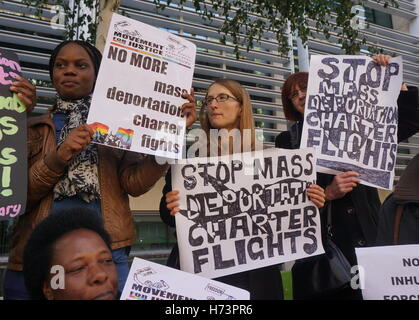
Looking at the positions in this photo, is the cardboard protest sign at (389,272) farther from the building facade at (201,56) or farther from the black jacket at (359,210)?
the building facade at (201,56)

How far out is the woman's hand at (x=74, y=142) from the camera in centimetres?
166

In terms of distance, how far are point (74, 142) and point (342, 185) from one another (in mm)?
1352

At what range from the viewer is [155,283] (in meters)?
1.41

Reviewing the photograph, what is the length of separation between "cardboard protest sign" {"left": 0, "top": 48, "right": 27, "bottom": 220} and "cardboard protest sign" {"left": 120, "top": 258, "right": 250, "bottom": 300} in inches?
25.0

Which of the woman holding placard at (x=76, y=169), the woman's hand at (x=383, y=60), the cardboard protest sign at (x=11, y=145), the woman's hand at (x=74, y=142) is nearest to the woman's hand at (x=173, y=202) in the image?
the woman holding placard at (x=76, y=169)

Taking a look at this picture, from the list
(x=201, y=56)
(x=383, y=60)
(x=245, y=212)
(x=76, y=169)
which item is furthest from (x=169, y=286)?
(x=201, y=56)

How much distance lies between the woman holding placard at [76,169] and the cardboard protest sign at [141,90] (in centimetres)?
8

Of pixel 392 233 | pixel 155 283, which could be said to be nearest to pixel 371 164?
pixel 392 233

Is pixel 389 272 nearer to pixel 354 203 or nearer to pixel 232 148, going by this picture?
pixel 354 203

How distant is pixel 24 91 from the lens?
5.93ft

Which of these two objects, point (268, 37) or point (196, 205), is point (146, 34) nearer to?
point (196, 205)

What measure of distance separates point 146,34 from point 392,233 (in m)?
1.60
